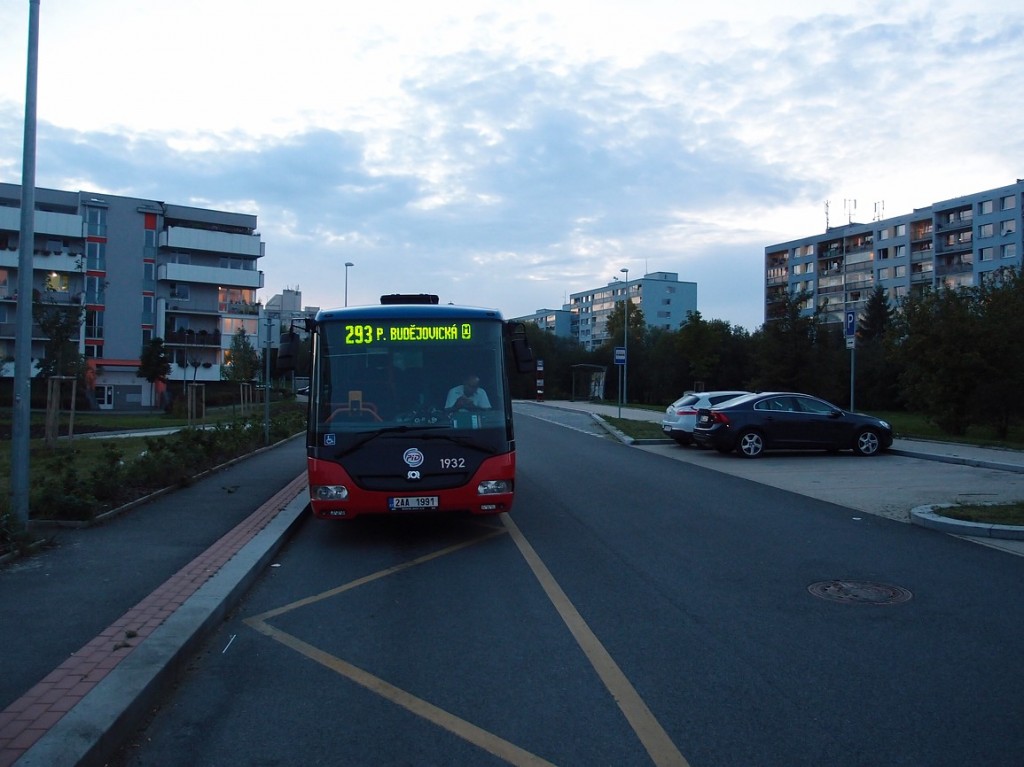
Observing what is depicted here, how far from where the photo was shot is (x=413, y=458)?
8.98m

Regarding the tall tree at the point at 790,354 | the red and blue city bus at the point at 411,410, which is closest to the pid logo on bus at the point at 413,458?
the red and blue city bus at the point at 411,410

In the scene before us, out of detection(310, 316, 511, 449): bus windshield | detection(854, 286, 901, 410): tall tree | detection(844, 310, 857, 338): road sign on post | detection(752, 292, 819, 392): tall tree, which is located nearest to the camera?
detection(310, 316, 511, 449): bus windshield

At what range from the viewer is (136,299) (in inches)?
2388

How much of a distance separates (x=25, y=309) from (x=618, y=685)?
7057mm

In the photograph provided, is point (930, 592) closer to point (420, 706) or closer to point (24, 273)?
→ point (420, 706)

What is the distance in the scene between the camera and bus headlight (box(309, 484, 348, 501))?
8.91 meters

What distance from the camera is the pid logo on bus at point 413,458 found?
896 centimetres

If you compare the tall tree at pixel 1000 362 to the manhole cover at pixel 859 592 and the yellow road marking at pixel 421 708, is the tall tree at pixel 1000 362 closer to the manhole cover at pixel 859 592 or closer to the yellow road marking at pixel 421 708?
the manhole cover at pixel 859 592

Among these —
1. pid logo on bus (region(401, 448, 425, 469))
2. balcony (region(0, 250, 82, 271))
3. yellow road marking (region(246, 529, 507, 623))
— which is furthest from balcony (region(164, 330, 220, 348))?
pid logo on bus (region(401, 448, 425, 469))

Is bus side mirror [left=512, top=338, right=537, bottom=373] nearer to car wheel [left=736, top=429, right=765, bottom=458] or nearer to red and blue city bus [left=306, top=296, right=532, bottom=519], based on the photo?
red and blue city bus [left=306, top=296, right=532, bottom=519]

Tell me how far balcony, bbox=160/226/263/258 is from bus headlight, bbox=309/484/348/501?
57361 millimetres

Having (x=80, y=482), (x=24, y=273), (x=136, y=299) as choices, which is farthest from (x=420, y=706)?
(x=136, y=299)

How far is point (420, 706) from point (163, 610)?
2.52 meters

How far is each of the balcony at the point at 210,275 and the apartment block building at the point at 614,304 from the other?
181 ft
